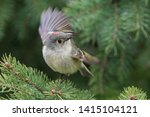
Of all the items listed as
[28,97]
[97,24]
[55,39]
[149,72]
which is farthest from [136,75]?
[28,97]

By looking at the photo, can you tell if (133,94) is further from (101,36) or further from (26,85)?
(101,36)

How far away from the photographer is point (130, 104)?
7.19ft

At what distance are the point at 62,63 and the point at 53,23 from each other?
20cm

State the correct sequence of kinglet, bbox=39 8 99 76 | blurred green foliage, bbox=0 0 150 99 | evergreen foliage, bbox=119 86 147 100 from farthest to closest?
blurred green foliage, bbox=0 0 150 99, kinglet, bbox=39 8 99 76, evergreen foliage, bbox=119 86 147 100

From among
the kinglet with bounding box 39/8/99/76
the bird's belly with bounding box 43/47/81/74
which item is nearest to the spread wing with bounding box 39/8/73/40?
the kinglet with bounding box 39/8/99/76

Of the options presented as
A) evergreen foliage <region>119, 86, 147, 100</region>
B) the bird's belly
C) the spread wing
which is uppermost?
the spread wing

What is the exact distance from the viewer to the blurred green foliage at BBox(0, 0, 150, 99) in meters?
3.05

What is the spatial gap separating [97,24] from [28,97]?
100cm

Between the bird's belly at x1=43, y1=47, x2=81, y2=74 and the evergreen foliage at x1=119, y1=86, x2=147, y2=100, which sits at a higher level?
the bird's belly at x1=43, y1=47, x2=81, y2=74

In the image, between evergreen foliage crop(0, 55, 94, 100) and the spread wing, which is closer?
evergreen foliage crop(0, 55, 94, 100)

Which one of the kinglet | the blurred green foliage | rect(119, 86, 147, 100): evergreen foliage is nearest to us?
rect(119, 86, 147, 100): evergreen foliage

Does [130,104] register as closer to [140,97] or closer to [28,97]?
[140,97]

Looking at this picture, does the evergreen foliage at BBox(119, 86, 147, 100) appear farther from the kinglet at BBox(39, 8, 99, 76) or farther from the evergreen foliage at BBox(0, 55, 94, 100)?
the kinglet at BBox(39, 8, 99, 76)

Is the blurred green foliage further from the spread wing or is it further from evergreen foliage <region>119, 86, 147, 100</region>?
evergreen foliage <region>119, 86, 147, 100</region>
